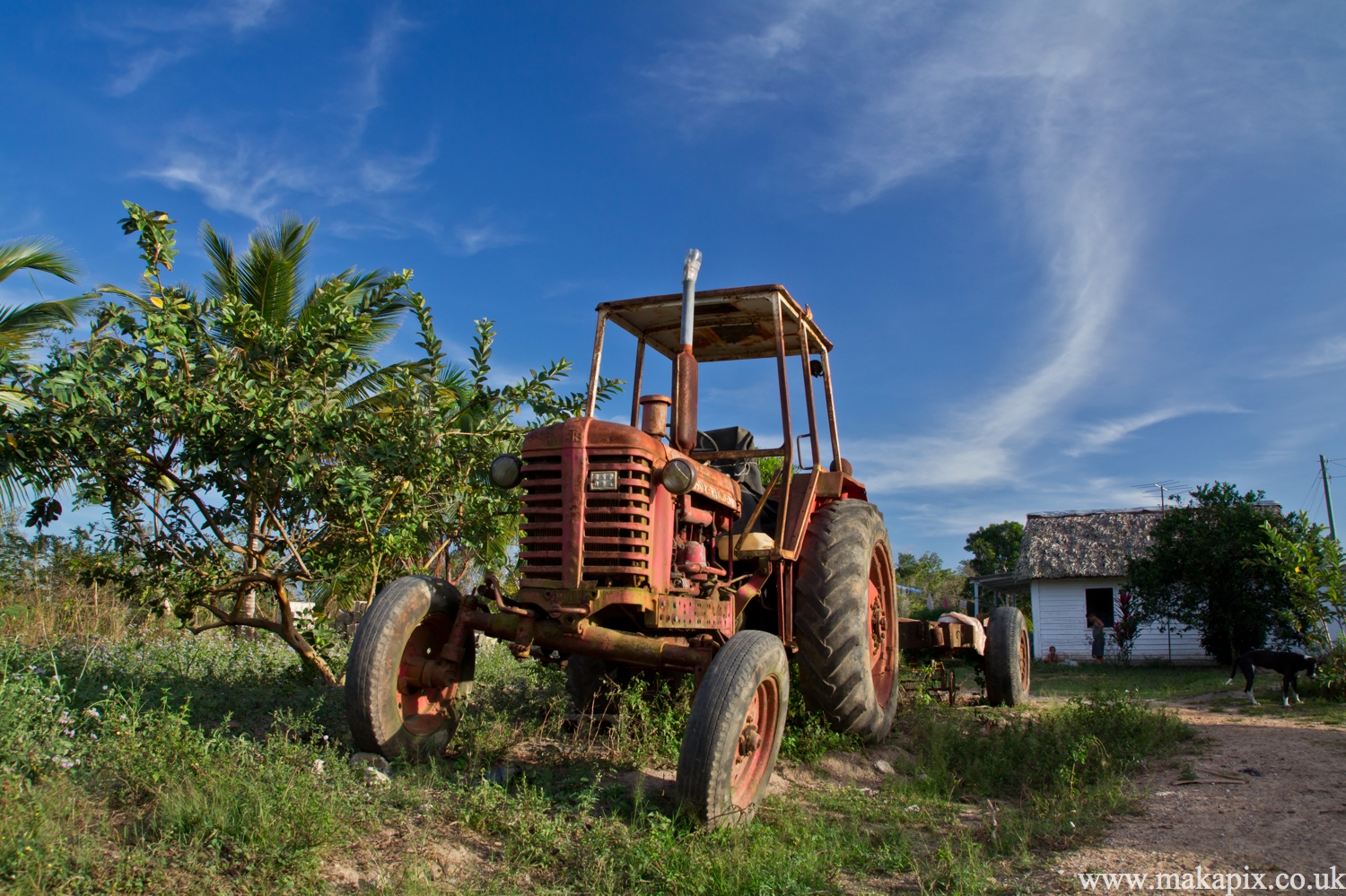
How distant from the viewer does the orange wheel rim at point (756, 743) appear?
4.40 meters

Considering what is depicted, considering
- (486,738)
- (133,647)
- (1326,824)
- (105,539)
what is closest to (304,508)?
(105,539)

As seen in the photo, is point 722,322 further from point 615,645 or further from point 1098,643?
point 1098,643

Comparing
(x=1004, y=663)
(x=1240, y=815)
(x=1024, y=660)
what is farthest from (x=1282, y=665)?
(x=1240, y=815)

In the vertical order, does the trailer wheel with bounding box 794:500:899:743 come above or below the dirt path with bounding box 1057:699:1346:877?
above

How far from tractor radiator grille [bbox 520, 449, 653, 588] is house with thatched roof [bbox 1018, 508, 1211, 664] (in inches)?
826

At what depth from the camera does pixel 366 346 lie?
9.61 metres

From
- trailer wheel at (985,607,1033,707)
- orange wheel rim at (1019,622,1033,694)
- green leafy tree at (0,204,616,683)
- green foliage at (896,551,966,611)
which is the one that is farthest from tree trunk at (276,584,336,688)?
green foliage at (896,551,966,611)

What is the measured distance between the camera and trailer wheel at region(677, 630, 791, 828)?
13.1 ft

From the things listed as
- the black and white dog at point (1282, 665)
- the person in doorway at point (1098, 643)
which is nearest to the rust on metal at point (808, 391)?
the black and white dog at point (1282, 665)

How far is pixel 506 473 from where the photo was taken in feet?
16.7

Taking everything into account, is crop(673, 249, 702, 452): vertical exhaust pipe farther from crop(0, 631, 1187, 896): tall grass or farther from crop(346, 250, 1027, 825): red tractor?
crop(0, 631, 1187, 896): tall grass

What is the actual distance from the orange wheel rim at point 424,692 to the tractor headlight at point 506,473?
0.89m

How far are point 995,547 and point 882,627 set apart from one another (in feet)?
137

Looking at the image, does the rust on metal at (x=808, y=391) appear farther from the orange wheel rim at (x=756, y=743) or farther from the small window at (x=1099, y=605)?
the small window at (x=1099, y=605)
